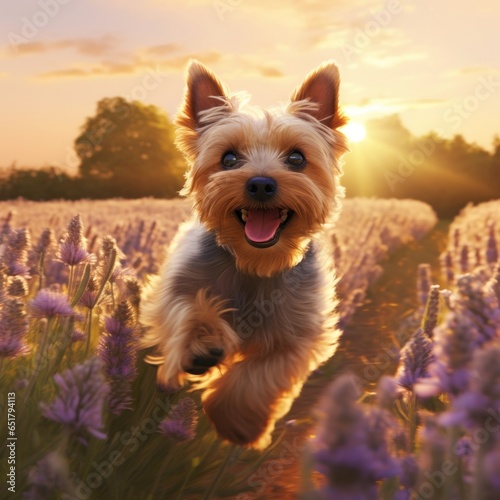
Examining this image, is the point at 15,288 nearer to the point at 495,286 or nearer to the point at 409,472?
the point at 409,472

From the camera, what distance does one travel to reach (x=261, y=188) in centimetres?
414

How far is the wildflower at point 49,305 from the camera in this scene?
2.96 m

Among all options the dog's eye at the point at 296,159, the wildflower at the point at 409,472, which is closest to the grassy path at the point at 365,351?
the dog's eye at the point at 296,159

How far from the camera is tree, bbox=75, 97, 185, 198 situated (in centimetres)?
4359

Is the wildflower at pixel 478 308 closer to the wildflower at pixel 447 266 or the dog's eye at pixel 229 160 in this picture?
the dog's eye at pixel 229 160

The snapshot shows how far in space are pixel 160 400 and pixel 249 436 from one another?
61 cm

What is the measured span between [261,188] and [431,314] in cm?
144

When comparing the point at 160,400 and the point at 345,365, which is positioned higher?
the point at 160,400

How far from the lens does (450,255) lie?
978 cm

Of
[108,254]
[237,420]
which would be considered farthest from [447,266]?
[108,254]

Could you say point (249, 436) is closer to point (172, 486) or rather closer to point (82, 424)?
point (172, 486)

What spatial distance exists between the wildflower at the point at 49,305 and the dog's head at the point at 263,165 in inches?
59.4

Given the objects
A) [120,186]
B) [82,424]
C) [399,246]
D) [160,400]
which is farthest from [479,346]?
→ [120,186]

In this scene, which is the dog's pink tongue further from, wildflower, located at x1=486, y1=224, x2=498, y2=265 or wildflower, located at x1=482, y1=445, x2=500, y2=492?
wildflower, located at x1=486, y1=224, x2=498, y2=265
